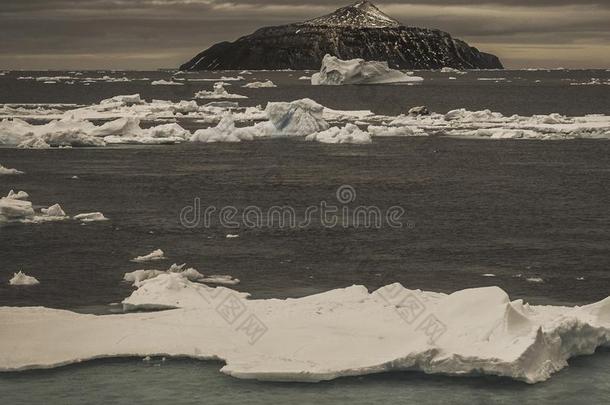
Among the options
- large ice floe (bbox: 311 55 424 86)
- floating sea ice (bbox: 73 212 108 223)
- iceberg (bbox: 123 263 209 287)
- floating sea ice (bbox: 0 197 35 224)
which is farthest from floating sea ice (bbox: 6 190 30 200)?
large ice floe (bbox: 311 55 424 86)

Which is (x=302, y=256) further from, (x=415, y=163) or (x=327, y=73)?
(x=327, y=73)

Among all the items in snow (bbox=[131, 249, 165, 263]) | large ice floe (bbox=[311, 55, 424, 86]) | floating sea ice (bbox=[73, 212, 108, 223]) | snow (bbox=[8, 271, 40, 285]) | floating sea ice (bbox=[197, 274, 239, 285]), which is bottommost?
snow (bbox=[8, 271, 40, 285])

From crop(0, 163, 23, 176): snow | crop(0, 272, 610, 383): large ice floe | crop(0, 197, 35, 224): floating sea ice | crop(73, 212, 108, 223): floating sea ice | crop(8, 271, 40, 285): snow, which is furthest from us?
crop(0, 163, 23, 176): snow

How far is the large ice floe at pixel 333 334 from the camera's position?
14.0 m

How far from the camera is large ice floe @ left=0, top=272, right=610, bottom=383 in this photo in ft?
46.0

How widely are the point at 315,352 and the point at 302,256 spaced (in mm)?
8389

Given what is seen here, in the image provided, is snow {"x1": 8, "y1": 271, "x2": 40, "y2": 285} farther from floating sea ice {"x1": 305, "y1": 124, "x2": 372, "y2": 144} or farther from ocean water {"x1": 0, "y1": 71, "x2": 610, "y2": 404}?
floating sea ice {"x1": 305, "y1": 124, "x2": 372, "y2": 144}

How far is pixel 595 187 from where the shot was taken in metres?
34.8

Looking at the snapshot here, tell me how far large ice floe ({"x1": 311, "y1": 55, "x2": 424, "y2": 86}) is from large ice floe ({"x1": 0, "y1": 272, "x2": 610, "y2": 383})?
3243 inches

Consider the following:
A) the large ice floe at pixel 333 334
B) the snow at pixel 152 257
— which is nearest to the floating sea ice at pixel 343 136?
the snow at pixel 152 257

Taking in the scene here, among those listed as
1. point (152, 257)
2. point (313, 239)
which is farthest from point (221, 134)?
point (152, 257)

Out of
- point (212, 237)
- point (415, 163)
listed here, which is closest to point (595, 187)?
point (415, 163)

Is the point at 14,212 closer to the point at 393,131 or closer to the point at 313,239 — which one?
the point at 313,239

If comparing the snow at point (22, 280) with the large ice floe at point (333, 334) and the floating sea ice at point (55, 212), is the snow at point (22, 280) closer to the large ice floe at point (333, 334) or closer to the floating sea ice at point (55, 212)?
the large ice floe at point (333, 334)
